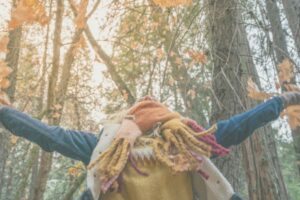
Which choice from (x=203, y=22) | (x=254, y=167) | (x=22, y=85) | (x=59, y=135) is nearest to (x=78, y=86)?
(x=22, y=85)

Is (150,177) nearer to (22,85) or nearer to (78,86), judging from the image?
(78,86)

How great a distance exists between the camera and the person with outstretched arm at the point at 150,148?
75.8 inches

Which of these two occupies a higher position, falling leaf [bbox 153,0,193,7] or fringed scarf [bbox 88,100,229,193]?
falling leaf [bbox 153,0,193,7]

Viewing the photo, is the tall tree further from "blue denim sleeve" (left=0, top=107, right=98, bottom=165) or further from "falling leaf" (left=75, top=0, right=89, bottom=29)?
"blue denim sleeve" (left=0, top=107, right=98, bottom=165)

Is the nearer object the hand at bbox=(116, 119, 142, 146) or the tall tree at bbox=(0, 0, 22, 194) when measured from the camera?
the hand at bbox=(116, 119, 142, 146)

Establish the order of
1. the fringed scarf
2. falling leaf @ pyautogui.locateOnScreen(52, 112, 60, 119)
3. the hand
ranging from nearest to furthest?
the fringed scarf
the hand
falling leaf @ pyautogui.locateOnScreen(52, 112, 60, 119)

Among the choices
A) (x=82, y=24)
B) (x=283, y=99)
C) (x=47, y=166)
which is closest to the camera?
(x=283, y=99)

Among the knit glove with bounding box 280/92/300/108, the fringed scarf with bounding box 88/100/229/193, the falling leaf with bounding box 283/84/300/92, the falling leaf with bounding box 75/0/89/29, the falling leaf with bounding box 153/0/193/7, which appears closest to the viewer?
the fringed scarf with bounding box 88/100/229/193

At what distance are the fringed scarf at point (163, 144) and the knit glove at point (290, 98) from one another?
438 millimetres

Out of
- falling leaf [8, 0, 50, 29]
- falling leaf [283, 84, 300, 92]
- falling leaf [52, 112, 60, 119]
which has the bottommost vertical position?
falling leaf [283, 84, 300, 92]

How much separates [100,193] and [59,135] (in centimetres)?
34

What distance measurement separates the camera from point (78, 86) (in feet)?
24.8

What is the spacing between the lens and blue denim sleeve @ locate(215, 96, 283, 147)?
2.08m

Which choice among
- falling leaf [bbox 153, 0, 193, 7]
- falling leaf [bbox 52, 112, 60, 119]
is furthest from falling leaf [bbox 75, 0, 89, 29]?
falling leaf [bbox 153, 0, 193, 7]
